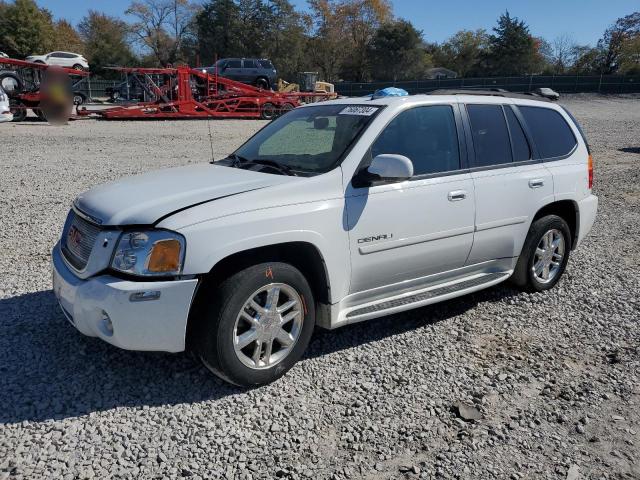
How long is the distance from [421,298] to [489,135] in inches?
60.1

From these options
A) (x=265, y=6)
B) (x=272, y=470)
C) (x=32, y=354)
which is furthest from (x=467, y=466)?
(x=265, y=6)

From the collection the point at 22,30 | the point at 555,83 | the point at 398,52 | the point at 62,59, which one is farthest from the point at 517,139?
the point at 398,52

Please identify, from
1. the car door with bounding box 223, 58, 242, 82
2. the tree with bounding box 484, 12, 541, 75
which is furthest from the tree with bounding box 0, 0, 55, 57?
the tree with bounding box 484, 12, 541, 75

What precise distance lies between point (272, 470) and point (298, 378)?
2.96 ft

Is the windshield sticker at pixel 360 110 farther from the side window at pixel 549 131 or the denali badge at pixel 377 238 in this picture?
the side window at pixel 549 131

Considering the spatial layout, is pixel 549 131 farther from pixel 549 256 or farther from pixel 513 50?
pixel 513 50

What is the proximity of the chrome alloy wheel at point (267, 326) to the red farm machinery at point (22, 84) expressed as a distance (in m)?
19.9

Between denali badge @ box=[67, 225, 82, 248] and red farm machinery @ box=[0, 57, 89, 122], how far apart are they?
1898cm

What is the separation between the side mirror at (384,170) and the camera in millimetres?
3504

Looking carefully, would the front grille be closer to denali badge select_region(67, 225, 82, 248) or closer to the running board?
denali badge select_region(67, 225, 82, 248)

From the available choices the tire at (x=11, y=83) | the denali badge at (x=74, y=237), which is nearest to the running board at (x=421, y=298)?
the denali badge at (x=74, y=237)

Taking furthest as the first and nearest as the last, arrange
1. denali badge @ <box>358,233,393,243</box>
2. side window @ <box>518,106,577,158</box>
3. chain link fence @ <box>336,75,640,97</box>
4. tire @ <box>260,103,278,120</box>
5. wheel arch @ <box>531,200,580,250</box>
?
chain link fence @ <box>336,75,640,97</box> → tire @ <box>260,103,278,120</box> → wheel arch @ <box>531,200,580,250</box> → side window @ <box>518,106,577,158</box> → denali badge @ <box>358,233,393,243</box>

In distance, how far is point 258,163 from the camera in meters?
4.07

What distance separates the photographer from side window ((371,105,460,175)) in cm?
392
